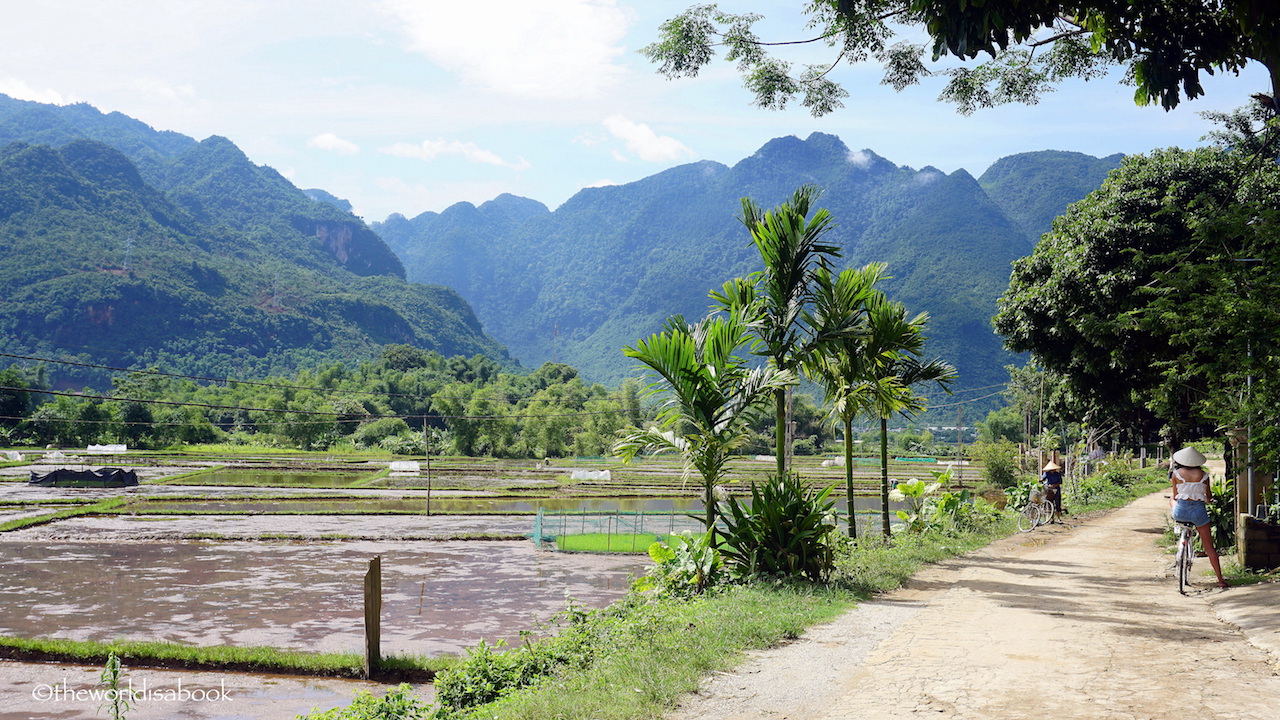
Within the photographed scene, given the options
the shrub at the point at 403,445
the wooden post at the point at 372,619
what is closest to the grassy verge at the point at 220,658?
the wooden post at the point at 372,619

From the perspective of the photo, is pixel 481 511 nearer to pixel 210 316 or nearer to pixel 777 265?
pixel 777 265

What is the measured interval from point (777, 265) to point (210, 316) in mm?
160081

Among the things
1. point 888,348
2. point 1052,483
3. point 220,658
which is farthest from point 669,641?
point 1052,483

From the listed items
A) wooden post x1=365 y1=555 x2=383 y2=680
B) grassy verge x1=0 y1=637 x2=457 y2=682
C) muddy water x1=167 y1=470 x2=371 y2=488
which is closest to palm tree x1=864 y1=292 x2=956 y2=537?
grassy verge x1=0 y1=637 x2=457 y2=682

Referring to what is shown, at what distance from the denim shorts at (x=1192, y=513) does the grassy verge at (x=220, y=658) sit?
9.96 m

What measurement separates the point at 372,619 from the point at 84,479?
43.8 m

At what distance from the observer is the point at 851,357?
15.3 metres

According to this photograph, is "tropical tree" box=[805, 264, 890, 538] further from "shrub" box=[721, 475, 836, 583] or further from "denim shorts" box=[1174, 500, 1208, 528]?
"denim shorts" box=[1174, 500, 1208, 528]

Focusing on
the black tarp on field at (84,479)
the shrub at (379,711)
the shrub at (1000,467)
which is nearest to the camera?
the shrub at (379,711)

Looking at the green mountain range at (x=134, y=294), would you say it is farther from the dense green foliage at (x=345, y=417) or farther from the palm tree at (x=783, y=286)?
the palm tree at (x=783, y=286)

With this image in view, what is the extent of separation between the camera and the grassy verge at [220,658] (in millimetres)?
13195

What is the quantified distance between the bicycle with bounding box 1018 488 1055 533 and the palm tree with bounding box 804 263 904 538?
210 inches

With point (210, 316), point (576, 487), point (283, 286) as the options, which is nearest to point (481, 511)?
point (576, 487)

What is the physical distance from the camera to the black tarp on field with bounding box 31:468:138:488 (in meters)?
47.0
